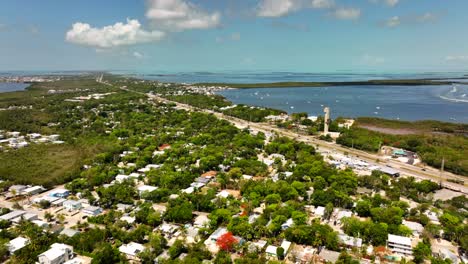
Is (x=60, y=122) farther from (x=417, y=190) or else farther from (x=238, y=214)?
(x=417, y=190)

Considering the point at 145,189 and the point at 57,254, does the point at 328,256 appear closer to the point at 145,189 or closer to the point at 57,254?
the point at 57,254

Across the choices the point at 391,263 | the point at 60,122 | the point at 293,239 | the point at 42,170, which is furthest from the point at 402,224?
the point at 60,122

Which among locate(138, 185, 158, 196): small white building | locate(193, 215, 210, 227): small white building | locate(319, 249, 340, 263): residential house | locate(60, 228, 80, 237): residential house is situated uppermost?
locate(138, 185, 158, 196): small white building

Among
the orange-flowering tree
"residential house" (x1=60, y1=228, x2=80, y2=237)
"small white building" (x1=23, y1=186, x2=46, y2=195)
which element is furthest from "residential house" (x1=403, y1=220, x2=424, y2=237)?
"small white building" (x1=23, y1=186, x2=46, y2=195)

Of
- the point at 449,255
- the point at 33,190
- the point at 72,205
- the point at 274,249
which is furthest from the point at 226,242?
the point at 33,190

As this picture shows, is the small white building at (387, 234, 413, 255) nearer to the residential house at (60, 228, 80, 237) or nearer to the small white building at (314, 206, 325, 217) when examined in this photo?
the small white building at (314, 206, 325, 217)

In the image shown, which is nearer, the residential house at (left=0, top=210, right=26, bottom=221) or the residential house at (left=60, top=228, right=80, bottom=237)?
the residential house at (left=60, top=228, right=80, bottom=237)

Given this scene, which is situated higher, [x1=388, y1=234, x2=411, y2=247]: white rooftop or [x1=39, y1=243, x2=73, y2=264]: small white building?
[x1=39, y1=243, x2=73, y2=264]: small white building
